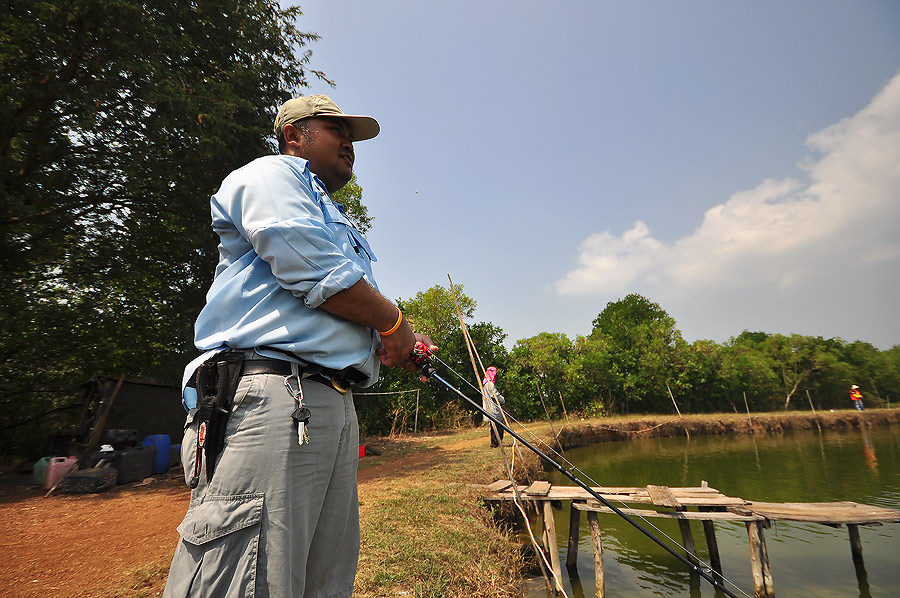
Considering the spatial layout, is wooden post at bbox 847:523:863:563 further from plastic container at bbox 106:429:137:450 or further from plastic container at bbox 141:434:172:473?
plastic container at bbox 106:429:137:450

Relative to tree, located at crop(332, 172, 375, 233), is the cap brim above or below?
below

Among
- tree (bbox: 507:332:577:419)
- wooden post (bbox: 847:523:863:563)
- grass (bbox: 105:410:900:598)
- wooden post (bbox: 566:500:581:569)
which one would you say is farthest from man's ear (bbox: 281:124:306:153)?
tree (bbox: 507:332:577:419)

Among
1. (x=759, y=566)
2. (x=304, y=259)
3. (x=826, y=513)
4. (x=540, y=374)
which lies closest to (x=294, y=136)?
(x=304, y=259)

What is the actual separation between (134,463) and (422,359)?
26.3 ft

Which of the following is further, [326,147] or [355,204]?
[355,204]

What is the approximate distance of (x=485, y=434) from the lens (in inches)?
597


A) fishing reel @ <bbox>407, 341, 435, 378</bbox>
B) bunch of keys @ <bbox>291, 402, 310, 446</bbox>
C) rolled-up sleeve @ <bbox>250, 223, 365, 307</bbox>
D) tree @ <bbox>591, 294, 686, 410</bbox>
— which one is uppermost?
tree @ <bbox>591, 294, 686, 410</bbox>

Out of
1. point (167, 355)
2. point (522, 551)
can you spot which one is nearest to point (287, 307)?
point (522, 551)

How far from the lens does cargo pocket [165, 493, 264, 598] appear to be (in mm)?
969

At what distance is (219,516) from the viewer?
1007mm

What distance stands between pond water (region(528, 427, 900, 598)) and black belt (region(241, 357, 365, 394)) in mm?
2265

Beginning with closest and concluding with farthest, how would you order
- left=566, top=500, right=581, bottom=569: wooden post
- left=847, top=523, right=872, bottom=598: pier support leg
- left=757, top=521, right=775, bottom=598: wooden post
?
left=757, top=521, right=775, bottom=598: wooden post, left=847, top=523, right=872, bottom=598: pier support leg, left=566, top=500, right=581, bottom=569: wooden post

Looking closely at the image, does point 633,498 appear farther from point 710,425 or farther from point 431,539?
point 710,425

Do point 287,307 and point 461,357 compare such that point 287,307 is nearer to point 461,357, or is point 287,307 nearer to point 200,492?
point 200,492
